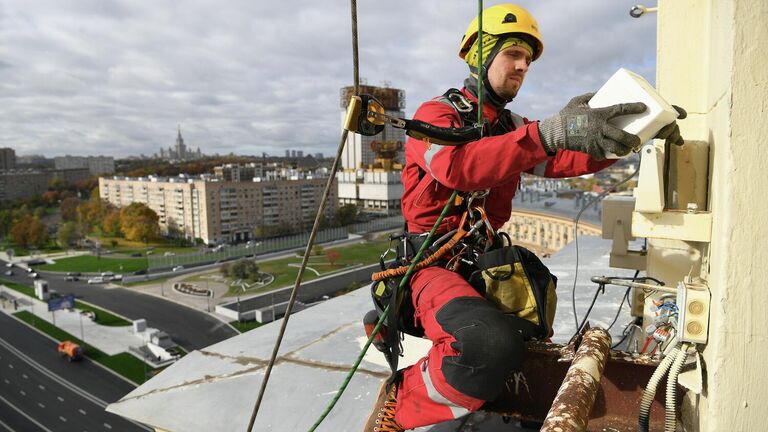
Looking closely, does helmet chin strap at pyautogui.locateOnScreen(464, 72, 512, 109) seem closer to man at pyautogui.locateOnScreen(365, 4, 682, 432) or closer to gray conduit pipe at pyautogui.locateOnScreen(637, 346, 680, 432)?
man at pyautogui.locateOnScreen(365, 4, 682, 432)

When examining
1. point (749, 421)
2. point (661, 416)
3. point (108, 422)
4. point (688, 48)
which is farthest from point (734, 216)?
point (108, 422)

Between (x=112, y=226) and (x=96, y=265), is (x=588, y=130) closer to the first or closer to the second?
(x=96, y=265)

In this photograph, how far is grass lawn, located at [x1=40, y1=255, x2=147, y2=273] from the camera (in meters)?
46.1

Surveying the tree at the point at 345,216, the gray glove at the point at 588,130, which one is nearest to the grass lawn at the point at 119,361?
the gray glove at the point at 588,130

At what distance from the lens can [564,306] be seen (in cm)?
346

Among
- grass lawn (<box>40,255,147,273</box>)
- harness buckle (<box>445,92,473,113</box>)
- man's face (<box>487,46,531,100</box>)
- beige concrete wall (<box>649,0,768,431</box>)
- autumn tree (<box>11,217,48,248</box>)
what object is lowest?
grass lawn (<box>40,255,147,273</box>)

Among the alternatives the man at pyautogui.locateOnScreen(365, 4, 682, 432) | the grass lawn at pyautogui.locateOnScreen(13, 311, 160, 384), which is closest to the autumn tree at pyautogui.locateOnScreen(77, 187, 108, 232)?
the grass lawn at pyautogui.locateOnScreen(13, 311, 160, 384)

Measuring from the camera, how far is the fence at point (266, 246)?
47.7 meters

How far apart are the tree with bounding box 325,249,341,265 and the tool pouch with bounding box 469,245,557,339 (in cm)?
4345

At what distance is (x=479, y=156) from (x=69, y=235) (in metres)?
64.1

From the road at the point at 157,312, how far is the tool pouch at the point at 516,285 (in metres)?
28.0

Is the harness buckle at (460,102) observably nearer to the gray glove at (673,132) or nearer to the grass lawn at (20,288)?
the gray glove at (673,132)

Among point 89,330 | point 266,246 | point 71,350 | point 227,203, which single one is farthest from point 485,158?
point 227,203

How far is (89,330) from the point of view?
3183 cm
